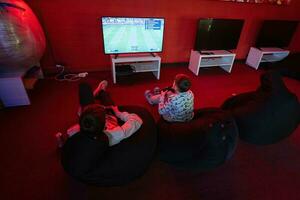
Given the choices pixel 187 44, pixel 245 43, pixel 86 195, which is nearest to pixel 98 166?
pixel 86 195

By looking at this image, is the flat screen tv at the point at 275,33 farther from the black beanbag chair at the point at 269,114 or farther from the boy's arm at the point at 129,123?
the boy's arm at the point at 129,123

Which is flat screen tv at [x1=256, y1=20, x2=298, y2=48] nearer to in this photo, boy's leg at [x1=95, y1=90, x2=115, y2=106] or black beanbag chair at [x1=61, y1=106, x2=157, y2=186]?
boy's leg at [x1=95, y1=90, x2=115, y2=106]

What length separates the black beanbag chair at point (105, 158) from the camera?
1.08 metres

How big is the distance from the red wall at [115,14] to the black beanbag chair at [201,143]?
7.41 ft

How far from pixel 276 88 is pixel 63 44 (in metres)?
2.90

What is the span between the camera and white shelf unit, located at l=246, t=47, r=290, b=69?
3.56 m

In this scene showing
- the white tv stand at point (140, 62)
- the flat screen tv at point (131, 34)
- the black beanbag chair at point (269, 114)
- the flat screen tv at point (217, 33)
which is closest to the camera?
the black beanbag chair at point (269, 114)

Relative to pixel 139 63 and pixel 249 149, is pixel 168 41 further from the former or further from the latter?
pixel 249 149

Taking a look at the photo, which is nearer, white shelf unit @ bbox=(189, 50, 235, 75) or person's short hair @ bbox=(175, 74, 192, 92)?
person's short hair @ bbox=(175, 74, 192, 92)

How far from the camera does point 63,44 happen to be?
111 inches

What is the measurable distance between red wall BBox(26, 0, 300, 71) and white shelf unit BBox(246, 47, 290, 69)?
36 cm

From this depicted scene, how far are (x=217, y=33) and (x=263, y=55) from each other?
4.85 feet

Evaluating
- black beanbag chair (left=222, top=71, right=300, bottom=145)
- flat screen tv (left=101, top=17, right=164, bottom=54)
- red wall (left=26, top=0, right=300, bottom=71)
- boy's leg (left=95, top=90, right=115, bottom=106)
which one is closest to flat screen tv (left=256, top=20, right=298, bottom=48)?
red wall (left=26, top=0, right=300, bottom=71)

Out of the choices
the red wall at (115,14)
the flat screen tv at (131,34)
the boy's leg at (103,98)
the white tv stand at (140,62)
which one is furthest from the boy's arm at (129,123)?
the red wall at (115,14)
